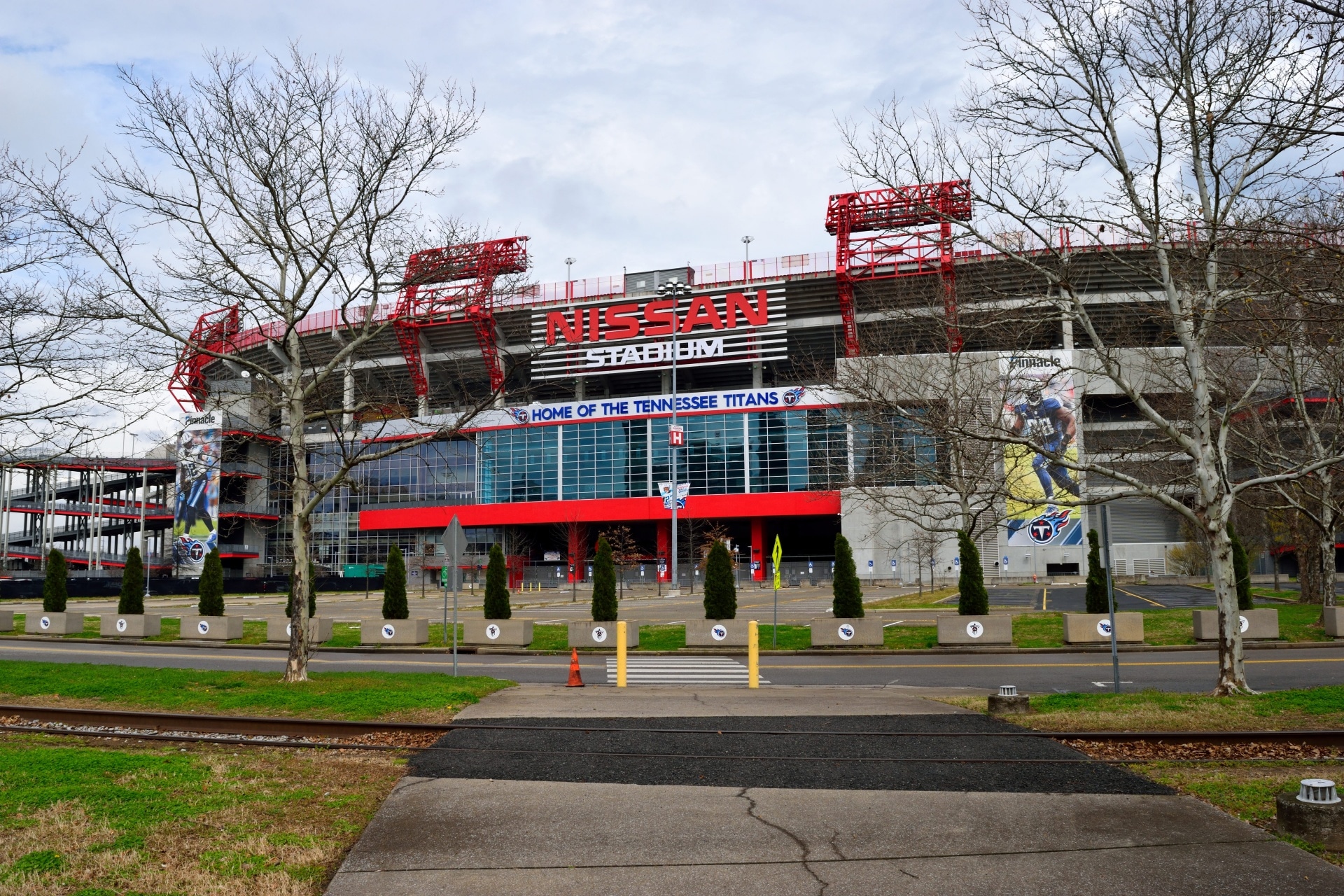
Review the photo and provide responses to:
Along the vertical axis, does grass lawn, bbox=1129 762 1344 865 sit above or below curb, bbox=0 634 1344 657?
above

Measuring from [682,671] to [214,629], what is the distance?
1738 centimetres

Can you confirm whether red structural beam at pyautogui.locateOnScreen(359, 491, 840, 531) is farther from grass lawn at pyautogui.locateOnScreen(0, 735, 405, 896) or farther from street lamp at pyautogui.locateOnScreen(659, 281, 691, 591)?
grass lawn at pyautogui.locateOnScreen(0, 735, 405, 896)

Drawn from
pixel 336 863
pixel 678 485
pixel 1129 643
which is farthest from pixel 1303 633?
pixel 678 485

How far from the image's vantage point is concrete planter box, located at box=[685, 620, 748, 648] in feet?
81.3

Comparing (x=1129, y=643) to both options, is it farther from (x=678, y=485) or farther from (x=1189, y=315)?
(x=678, y=485)

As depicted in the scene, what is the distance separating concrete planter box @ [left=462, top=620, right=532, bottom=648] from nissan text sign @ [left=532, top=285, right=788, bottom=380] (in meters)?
44.3

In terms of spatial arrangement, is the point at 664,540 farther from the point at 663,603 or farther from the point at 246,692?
the point at 246,692

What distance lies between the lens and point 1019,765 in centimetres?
904

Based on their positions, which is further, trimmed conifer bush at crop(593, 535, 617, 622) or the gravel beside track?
trimmed conifer bush at crop(593, 535, 617, 622)

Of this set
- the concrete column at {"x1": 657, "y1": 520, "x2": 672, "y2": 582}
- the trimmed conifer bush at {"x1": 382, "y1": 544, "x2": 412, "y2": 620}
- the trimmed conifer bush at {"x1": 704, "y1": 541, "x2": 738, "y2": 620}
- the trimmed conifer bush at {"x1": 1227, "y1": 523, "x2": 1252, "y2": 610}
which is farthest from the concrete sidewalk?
the concrete column at {"x1": 657, "y1": 520, "x2": 672, "y2": 582}

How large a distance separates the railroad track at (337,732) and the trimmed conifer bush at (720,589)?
1556cm

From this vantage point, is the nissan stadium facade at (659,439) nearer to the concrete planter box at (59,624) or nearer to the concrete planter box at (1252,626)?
the concrete planter box at (59,624)

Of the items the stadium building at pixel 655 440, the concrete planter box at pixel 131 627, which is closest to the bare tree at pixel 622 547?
the stadium building at pixel 655 440

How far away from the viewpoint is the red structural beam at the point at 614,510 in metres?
71.0
